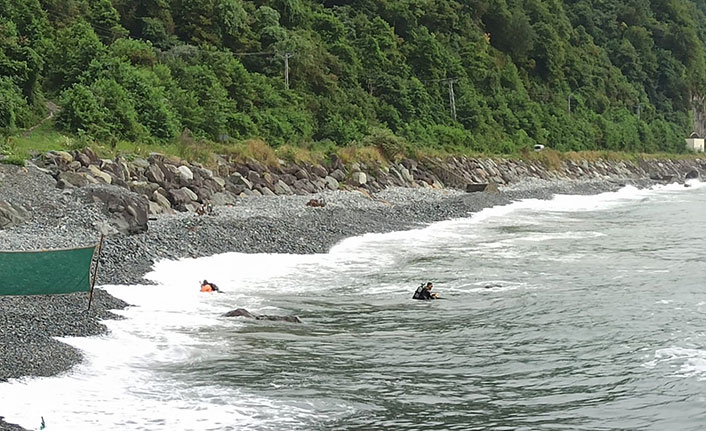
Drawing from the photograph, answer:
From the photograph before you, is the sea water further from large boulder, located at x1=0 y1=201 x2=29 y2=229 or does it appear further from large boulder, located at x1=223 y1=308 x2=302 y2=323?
large boulder, located at x1=0 y1=201 x2=29 y2=229

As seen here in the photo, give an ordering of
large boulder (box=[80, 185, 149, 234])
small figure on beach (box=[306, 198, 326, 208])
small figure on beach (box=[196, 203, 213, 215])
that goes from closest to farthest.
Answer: large boulder (box=[80, 185, 149, 234])
small figure on beach (box=[196, 203, 213, 215])
small figure on beach (box=[306, 198, 326, 208])

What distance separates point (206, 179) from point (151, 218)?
647cm

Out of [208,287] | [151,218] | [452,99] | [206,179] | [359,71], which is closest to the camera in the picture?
[208,287]

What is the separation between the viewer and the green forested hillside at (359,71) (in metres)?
34.0

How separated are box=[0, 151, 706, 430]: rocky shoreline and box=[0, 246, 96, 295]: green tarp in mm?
308

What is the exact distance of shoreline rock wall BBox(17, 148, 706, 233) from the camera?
21.3m

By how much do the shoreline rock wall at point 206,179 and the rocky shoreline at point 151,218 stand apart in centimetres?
6

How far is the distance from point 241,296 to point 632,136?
90.6 m

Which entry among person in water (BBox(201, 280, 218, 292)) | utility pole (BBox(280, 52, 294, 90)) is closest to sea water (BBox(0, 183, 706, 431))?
person in water (BBox(201, 280, 218, 292))

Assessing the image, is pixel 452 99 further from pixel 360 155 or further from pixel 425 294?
pixel 425 294

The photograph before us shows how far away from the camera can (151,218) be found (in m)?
22.5

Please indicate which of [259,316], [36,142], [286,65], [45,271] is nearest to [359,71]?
[286,65]

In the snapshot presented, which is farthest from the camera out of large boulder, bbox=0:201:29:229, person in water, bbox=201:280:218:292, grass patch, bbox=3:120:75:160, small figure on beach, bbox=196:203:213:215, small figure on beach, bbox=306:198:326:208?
small figure on beach, bbox=306:198:326:208

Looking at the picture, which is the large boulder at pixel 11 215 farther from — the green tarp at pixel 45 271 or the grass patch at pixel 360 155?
the grass patch at pixel 360 155
